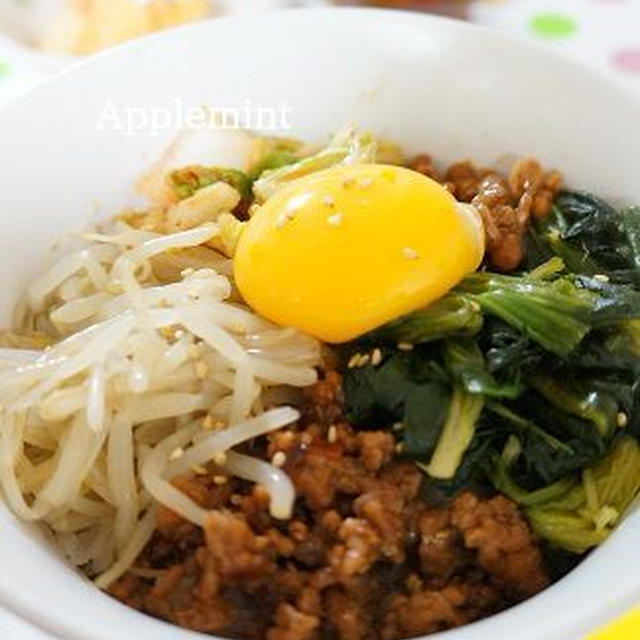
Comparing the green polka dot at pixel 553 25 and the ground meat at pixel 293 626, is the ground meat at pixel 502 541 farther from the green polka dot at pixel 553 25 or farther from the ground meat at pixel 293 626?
the green polka dot at pixel 553 25

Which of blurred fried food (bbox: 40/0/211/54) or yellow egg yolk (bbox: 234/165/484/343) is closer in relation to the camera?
yellow egg yolk (bbox: 234/165/484/343)

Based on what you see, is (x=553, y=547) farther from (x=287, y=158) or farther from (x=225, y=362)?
(x=287, y=158)

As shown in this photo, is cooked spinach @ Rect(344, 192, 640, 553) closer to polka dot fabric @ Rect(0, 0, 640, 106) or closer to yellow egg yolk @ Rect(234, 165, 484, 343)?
yellow egg yolk @ Rect(234, 165, 484, 343)

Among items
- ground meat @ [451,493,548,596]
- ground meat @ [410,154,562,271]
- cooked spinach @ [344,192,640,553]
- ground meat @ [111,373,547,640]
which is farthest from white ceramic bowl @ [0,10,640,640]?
ground meat @ [451,493,548,596]

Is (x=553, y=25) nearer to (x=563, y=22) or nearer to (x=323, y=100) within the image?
(x=563, y=22)

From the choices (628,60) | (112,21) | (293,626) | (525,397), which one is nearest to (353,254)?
(525,397)
